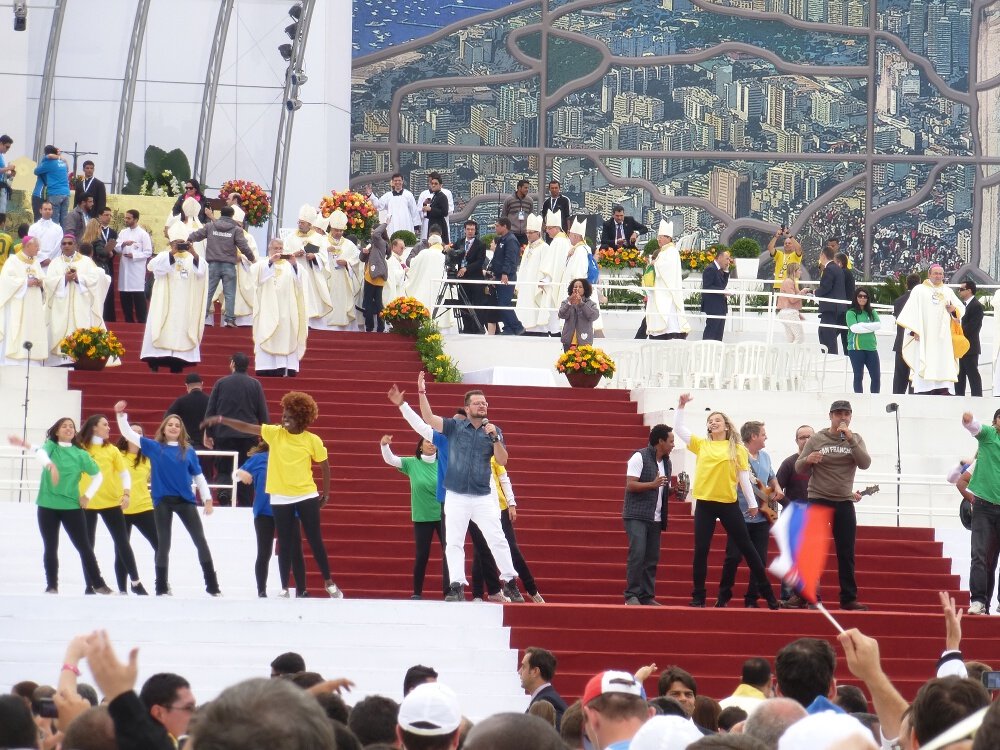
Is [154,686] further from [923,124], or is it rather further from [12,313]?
[923,124]

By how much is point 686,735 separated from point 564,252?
19.7 m

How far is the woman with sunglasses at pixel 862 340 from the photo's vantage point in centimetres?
2073

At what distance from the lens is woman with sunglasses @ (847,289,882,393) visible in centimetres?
2073

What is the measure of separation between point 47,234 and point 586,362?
23.1 feet

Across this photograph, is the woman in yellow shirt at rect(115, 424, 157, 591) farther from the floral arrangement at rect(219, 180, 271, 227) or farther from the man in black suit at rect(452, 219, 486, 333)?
the floral arrangement at rect(219, 180, 271, 227)

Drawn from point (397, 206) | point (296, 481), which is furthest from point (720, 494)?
point (397, 206)

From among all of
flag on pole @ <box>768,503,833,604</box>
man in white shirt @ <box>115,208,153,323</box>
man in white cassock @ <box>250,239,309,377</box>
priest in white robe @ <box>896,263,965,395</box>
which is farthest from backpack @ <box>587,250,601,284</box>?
flag on pole @ <box>768,503,833,604</box>

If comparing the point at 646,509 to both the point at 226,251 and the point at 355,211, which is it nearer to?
the point at 226,251

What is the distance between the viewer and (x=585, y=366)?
2005 centimetres

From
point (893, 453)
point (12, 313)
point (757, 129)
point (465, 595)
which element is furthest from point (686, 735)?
point (757, 129)

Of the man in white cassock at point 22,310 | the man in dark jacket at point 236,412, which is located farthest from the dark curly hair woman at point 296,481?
the man in white cassock at point 22,310

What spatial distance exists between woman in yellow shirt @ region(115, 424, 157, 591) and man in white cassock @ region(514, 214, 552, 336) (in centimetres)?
1062

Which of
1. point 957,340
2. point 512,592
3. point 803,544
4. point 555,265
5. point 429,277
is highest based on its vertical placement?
point 555,265

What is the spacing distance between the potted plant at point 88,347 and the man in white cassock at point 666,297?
682cm
